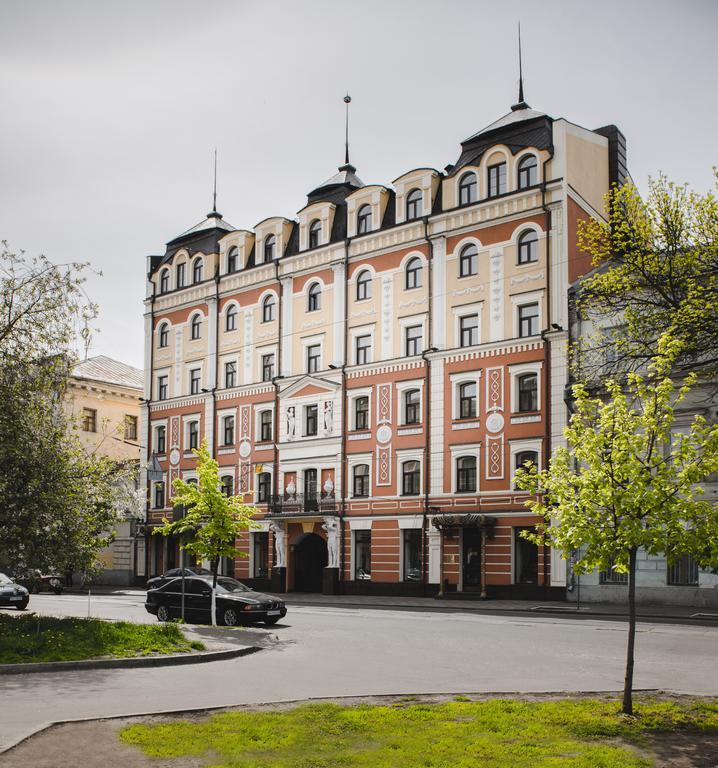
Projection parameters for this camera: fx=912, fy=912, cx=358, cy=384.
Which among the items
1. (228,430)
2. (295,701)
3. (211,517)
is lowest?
(295,701)

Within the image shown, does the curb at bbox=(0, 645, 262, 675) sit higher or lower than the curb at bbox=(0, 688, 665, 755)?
lower

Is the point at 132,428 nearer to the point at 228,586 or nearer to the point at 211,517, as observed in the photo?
the point at 211,517

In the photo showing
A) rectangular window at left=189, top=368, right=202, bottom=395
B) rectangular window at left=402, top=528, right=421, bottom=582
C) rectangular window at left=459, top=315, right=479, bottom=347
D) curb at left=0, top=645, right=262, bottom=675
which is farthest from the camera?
rectangular window at left=189, top=368, right=202, bottom=395

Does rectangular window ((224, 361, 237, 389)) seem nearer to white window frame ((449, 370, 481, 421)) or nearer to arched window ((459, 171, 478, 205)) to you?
white window frame ((449, 370, 481, 421))

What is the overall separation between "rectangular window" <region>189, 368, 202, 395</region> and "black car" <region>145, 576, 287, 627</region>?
79.3 feet

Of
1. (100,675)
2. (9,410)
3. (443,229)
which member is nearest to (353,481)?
(443,229)

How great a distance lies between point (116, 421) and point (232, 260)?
49.8 ft

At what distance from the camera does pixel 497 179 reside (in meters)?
38.8

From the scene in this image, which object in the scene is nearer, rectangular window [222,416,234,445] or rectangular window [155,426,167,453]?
rectangular window [222,416,234,445]

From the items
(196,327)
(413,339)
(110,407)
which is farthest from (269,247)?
(110,407)

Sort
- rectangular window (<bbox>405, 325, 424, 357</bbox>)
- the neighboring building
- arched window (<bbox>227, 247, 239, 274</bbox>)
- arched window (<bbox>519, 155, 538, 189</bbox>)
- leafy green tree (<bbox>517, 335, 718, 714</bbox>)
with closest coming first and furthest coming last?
leafy green tree (<bbox>517, 335, 718, 714</bbox>) → arched window (<bbox>519, 155, 538, 189</bbox>) → rectangular window (<bbox>405, 325, 424, 357</bbox>) → arched window (<bbox>227, 247, 239, 274</bbox>) → the neighboring building

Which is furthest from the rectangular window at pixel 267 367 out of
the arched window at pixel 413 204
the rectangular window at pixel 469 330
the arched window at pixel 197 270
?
the rectangular window at pixel 469 330

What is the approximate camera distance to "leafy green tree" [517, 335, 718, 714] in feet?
34.1

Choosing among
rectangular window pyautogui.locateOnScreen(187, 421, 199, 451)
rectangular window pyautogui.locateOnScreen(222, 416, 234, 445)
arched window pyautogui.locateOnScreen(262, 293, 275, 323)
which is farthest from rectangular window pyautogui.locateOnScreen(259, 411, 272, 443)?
rectangular window pyautogui.locateOnScreen(187, 421, 199, 451)
